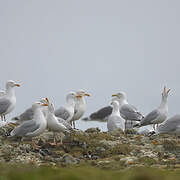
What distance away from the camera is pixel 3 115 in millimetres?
21828

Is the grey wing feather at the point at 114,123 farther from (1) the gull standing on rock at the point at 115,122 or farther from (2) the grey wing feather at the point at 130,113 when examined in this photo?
(2) the grey wing feather at the point at 130,113

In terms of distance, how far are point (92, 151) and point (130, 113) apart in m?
7.98

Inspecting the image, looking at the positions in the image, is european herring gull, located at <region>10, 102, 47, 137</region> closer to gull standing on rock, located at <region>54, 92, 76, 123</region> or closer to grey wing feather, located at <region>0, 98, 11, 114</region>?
gull standing on rock, located at <region>54, 92, 76, 123</region>

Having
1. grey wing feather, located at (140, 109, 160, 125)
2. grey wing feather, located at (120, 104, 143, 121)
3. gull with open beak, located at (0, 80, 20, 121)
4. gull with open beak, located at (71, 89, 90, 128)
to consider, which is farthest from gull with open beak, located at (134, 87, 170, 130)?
gull with open beak, located at (0, 80, 20, 121)

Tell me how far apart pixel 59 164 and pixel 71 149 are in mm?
2302

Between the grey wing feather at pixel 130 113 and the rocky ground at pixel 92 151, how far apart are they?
15.9 feet

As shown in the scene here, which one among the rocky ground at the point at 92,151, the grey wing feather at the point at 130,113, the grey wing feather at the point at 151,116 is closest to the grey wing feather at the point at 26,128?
the rocky ground at the point at 92,151

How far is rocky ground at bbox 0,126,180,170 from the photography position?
13.9m

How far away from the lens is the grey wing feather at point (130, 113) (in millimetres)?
23250

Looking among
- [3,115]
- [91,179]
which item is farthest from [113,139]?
[91,179]

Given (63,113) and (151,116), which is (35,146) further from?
(151,116)

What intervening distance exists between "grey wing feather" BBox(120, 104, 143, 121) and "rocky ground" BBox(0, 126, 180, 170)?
4840 millimetres

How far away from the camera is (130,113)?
23.4 meters

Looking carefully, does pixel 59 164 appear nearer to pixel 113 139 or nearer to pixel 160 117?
pixel 113 139
